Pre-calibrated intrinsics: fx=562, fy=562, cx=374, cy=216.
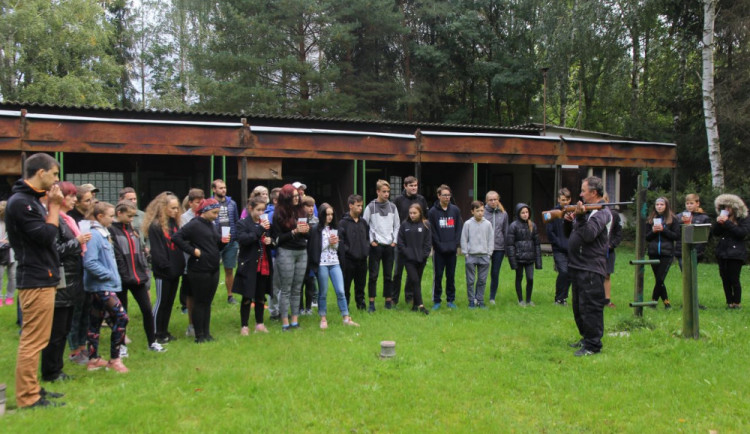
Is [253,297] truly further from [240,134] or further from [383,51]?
[383,51]

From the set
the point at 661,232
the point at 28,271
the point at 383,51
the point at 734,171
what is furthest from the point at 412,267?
the point at 383,51

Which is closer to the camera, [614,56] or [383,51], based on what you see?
[614,56]

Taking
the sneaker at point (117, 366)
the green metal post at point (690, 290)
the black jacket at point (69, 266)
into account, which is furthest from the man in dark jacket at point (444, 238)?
the black jacket at point (69, 266)

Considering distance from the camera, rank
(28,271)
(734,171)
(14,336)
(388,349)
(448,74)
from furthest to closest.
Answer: (448,74) < (734,171) < (14,336) < (388,349) < (28,271)

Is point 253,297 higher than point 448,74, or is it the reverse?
point 448,74

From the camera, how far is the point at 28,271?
4262mm

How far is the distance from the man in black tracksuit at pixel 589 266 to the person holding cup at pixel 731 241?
3651 mm

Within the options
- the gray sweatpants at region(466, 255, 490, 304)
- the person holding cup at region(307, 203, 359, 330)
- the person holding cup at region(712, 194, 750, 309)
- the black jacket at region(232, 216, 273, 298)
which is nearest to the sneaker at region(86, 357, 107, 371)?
the black jacket at region(232, 216, 273, 298)

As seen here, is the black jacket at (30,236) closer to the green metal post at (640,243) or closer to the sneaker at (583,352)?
the sneaker at (583,352)

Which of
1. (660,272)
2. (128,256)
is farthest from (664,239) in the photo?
(128,256)

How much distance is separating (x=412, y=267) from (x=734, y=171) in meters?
16.1

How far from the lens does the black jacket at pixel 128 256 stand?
571cm

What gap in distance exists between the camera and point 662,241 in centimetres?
848

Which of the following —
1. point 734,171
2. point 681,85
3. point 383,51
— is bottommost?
point 734,171
